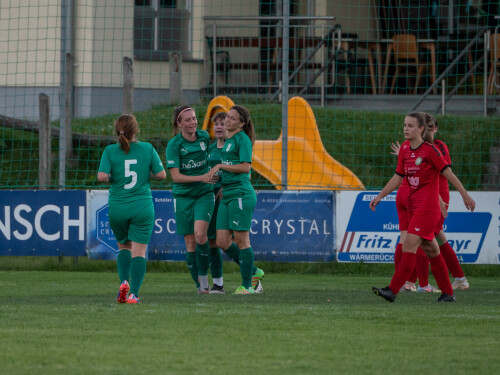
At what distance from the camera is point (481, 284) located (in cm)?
1242

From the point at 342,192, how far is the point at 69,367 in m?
8.28

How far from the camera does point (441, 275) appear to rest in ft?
31.8

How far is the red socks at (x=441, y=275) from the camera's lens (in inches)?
379

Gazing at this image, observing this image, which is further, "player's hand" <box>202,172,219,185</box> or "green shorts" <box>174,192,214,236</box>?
"green shorts" <box>174,192,214,236</box>

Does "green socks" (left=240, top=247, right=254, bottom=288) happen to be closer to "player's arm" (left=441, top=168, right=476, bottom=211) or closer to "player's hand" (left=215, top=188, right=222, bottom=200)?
"player's hand" (left=215, top=188, right=222, bottom=200)

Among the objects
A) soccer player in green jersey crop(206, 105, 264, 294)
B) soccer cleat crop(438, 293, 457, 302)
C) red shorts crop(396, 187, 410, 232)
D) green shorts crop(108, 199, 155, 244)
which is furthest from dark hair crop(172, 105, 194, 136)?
soccer cleat crop(438, 293, 457, 302)

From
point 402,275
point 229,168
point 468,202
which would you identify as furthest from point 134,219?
point 468,202

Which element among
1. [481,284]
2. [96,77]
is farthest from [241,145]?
[96,77]

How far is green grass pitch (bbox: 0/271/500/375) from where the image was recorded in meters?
5.75

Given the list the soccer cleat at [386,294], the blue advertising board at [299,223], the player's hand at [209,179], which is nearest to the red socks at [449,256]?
the soccer cleat at [386,294]

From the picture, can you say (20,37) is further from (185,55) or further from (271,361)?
(271,361)

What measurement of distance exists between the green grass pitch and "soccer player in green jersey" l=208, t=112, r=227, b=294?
0.36 meters

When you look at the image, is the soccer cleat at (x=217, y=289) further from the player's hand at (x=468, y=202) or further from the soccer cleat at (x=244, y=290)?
the player's hand at (x=468, y=202)

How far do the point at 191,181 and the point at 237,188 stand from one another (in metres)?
0.44
